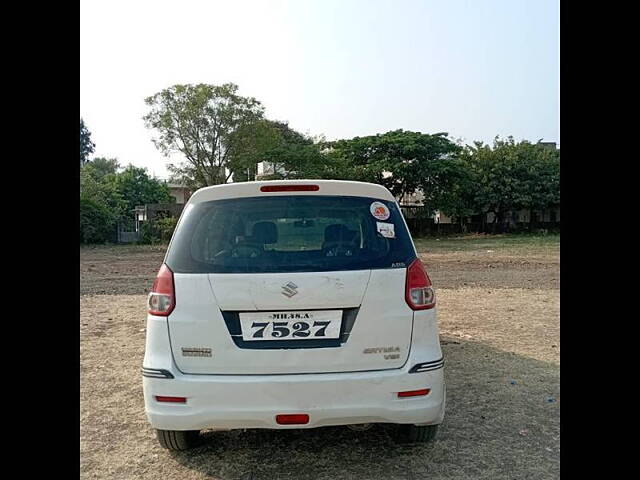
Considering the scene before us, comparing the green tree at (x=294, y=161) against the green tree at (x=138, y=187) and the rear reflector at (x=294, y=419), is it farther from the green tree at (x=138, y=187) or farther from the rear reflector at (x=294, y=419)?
the rear reflector at (x=294, y=419)

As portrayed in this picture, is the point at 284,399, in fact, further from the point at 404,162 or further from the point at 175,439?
the point at 404,162

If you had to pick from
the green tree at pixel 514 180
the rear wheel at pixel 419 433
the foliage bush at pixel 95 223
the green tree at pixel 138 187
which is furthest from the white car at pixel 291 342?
the green tree at pixel 138 187

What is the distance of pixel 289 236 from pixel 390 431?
1.50 meters

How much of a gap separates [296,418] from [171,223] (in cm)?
2471

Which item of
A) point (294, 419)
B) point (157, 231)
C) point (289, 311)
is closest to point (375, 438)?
point (294, 419)

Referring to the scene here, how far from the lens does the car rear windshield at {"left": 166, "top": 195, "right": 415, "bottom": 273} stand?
289 cm

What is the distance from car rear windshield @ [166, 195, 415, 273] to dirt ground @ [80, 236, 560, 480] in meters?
1.22

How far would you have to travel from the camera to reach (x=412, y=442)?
3.29m

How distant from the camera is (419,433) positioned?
128 inches

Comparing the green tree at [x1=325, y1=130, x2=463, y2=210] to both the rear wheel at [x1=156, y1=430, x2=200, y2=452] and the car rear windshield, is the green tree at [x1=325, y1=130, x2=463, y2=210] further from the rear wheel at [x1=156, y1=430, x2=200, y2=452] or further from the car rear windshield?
the rear wheel at [x1=156, y1=430, x2=200, y2=452]

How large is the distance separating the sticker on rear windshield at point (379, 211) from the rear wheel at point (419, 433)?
129cm

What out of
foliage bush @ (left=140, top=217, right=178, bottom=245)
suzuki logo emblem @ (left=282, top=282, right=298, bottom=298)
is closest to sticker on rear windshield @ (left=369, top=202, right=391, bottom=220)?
suzuki logo emblem @ (left=282, top=282, right=298, bottom=298)
